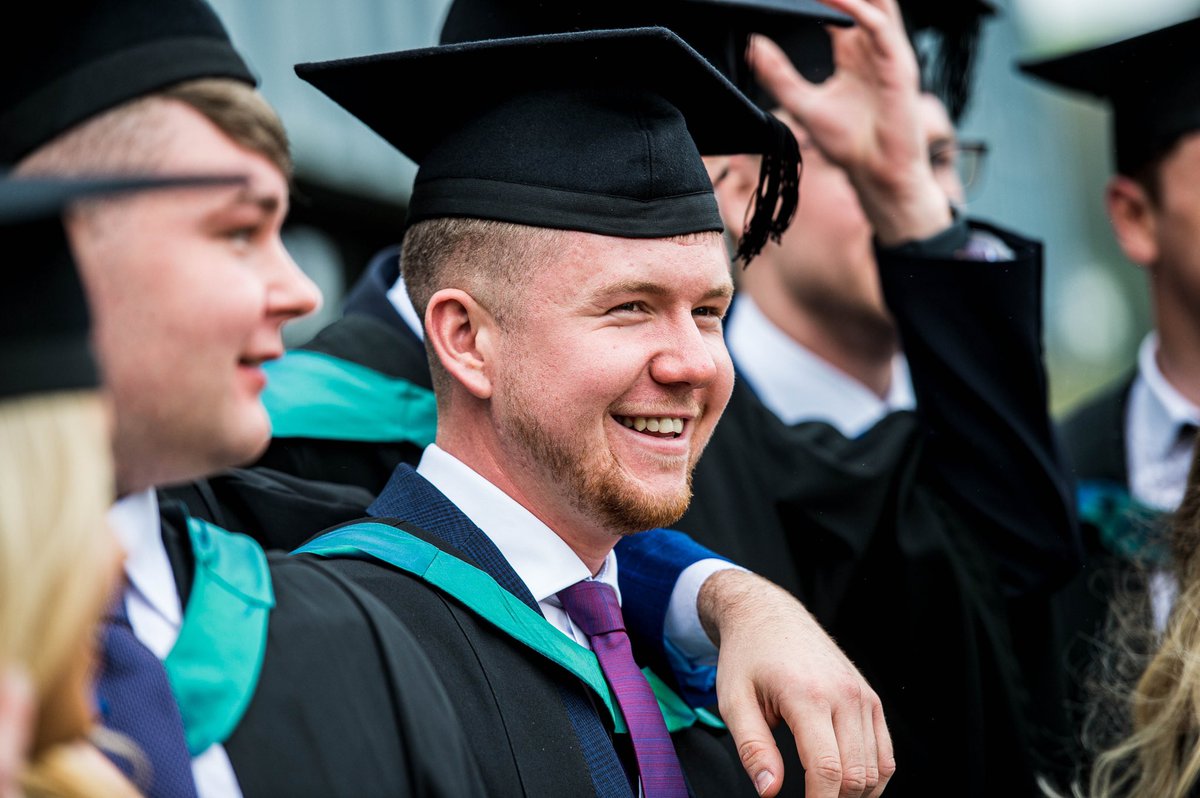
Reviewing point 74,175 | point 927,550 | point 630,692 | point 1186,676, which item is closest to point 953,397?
point 927,550

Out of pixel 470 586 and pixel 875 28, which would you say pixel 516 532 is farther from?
pixel 875 28

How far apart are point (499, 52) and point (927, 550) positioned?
1.55 m

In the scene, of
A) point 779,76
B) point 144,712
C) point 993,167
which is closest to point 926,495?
point 779,76

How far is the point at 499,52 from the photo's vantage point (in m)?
2.12

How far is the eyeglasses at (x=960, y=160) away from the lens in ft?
12.6

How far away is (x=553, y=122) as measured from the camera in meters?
2.19

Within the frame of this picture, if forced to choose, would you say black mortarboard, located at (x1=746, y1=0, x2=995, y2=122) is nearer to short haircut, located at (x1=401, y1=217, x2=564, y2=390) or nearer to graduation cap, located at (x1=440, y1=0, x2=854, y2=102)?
graduation cap, located at (x1=440, y1=0, x2=854, y2=102)

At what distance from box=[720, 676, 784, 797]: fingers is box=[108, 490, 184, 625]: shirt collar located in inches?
31.3

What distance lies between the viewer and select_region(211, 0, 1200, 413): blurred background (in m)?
7.40

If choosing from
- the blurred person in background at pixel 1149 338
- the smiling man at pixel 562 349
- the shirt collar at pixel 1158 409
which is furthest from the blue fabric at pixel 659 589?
the shirt collar at pixel 1158 409

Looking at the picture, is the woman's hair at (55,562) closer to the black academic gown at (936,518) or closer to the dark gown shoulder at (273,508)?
the dark gown shoulder at (273,508)

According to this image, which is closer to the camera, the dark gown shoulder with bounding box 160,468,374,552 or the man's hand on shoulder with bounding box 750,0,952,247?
the dark gown shoulder with bounding box 160,468,374,552

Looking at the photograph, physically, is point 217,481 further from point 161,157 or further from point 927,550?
point 927,550

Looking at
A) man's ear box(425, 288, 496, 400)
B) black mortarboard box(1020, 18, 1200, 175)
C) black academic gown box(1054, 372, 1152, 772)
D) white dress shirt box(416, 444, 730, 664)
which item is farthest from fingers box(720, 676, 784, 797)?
black mortarboard box(1020, 18, 1200, 175)
